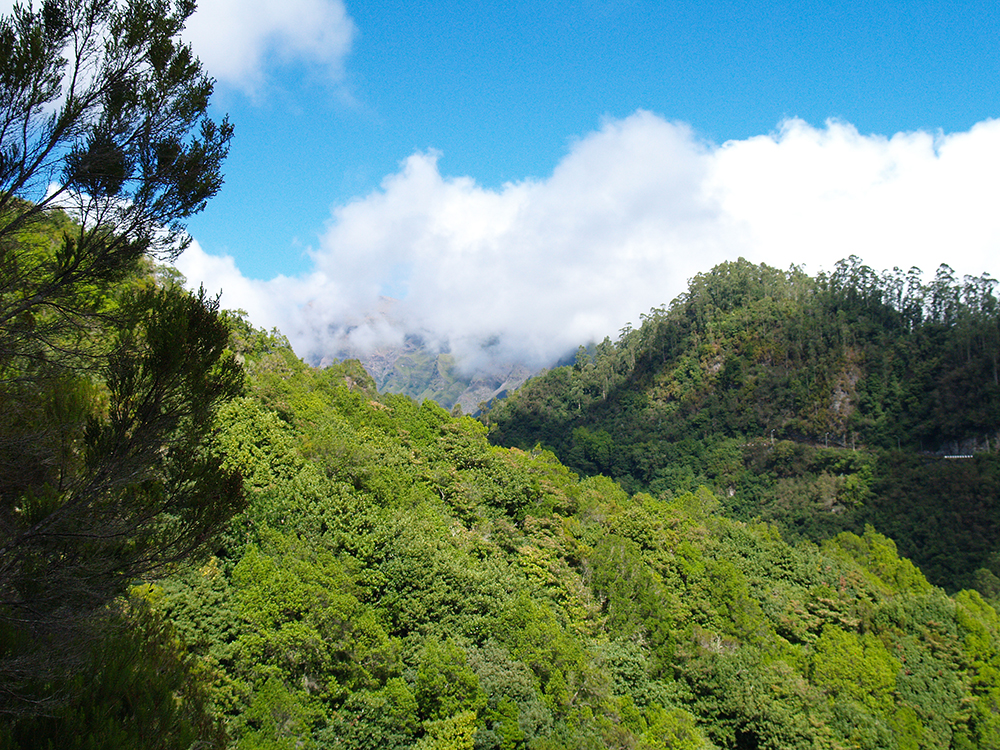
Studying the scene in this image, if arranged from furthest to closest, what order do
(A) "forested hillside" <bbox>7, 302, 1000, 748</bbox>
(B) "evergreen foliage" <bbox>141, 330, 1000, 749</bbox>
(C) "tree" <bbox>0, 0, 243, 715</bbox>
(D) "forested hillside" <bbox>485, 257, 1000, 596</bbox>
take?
1. (D) "forested hillside" <bbox>485, 257, 1000, 596</bbox>
2. (B) "evergreen foliage" <bbox>141, 330, 1000, 749</bbox>
3. (A) "forested hillside" <bbox>7, 302, 1000, 748</bbox>
4. (C) "tree" <bbox>0, 0, 243, 715</bbox>

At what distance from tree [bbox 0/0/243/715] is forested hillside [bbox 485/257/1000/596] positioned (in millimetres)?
58975

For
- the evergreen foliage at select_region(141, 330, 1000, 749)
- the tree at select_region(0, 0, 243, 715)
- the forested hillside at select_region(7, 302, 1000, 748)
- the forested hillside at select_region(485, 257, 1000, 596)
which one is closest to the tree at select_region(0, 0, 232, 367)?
the tree at select_region(0, 0, 243, 715)

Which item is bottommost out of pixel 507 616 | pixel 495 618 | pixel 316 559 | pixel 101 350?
pixel 495 618

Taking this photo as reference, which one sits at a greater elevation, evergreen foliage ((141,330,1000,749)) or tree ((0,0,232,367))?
tree ((0,0,232,367))

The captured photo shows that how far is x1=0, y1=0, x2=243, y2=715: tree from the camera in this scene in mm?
5832

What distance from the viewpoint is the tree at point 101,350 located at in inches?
230

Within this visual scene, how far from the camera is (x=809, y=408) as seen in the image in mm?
77375

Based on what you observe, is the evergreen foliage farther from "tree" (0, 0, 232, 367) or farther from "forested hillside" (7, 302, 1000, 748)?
"tree" (0, 0, 232, 367)

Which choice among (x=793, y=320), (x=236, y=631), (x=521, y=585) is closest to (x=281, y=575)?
(x=236, y=631)

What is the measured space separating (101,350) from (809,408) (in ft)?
275

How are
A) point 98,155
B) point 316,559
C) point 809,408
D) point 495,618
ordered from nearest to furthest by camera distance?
1. point 98,155
2. point 316,559
3. point 495,618
4. point 809,408

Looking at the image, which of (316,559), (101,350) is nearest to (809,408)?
(316,559)

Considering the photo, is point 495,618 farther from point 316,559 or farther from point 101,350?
point 101,350

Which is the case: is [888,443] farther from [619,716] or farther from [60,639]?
[60,639]
